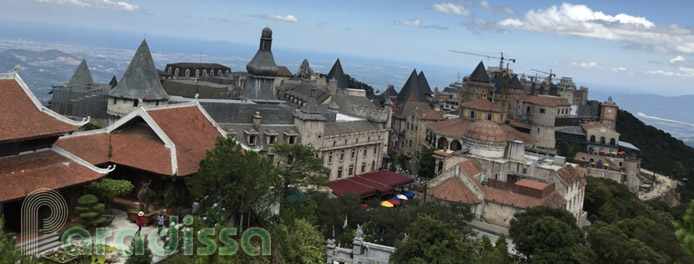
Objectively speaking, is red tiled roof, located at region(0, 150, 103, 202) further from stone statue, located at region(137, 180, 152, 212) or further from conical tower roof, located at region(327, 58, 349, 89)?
conical tower roof, located at region(327, 58, 349, 89)

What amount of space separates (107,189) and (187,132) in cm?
608

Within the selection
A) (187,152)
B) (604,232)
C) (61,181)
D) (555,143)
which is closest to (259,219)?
(187,152)

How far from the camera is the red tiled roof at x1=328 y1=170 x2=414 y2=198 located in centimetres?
5231

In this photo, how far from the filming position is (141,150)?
28.2 m

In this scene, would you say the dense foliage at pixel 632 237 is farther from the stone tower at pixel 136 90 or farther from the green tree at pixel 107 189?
the stone tower at pixel 136 90

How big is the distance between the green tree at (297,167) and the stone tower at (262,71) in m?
21.1

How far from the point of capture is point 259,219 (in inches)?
1126

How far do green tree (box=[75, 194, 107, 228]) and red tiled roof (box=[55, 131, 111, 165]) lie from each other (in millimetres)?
3367

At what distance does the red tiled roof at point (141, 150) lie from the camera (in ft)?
89.3

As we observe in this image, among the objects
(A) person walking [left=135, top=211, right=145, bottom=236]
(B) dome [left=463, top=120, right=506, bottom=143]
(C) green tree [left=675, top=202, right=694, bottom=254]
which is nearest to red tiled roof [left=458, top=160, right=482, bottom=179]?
(B) dome [left=463, top=120, right=506, bottom=143]

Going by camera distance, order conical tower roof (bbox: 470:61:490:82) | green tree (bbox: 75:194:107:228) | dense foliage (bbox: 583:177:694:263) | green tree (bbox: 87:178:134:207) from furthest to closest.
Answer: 1. conical tower roof (bbox: 470:61:490:82)
2. dense foliage (bbox: 583:177:694:263)
3. green tree (bbox: 87:178:134:207)
4. green tree (bbox: 75:194:107:228)

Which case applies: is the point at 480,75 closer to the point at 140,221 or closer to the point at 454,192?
the point at 454,192

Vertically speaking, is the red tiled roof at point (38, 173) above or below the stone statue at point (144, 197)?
above

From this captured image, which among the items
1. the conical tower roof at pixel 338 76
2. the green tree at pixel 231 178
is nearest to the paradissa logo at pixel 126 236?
the green tree at pixel 231 178
